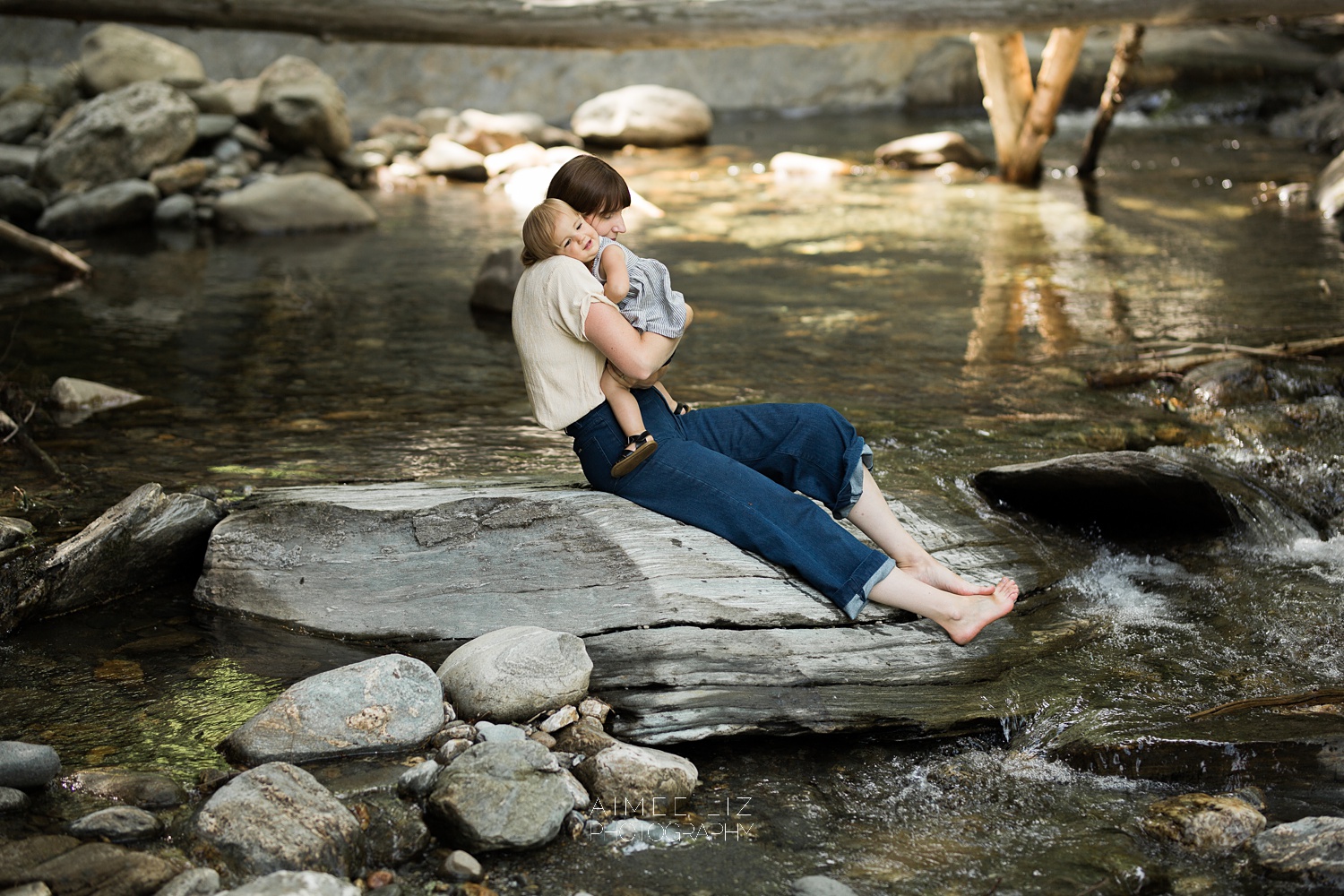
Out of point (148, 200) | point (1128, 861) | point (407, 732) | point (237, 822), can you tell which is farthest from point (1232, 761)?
point (148, 200)

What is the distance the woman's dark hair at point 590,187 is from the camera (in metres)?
3.63

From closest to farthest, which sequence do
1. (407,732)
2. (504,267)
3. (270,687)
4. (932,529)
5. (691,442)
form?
(407,732) < (270,687) < (691,442) < (932,529) < (504,267)

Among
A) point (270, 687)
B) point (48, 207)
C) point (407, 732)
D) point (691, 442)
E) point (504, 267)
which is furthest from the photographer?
point (48, 207)

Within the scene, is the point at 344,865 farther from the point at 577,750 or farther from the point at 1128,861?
the point at 1128,861

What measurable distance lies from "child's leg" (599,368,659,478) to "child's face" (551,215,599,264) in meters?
0.38

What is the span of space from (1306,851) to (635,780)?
158 cm

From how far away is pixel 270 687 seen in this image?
3.59 m

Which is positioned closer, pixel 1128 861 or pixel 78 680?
pixel 1128 861

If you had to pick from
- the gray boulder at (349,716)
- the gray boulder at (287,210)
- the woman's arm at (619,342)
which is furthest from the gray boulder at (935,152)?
the gray boulder at (349,716)

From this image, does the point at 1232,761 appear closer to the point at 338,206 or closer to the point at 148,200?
the point at 338,206

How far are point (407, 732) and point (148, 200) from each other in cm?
1126

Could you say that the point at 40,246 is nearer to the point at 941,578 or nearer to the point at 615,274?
the point at 615,274

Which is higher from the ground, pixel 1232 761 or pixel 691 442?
pixel 691 442

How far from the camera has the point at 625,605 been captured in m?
3.72
